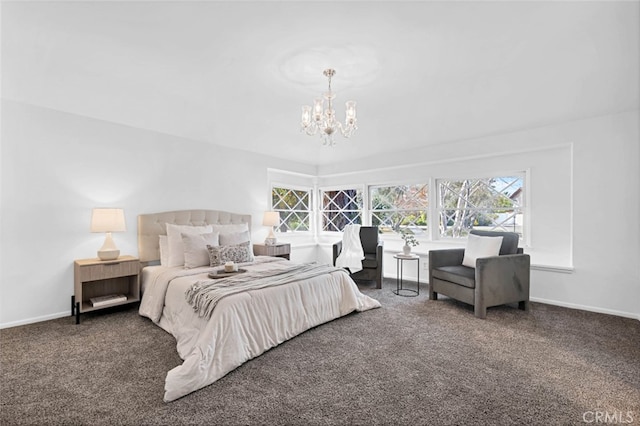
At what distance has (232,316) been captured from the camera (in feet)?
7.50

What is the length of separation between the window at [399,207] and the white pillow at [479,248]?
128 cm

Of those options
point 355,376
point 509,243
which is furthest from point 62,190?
point 509,243

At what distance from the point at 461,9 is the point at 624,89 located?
2.30m

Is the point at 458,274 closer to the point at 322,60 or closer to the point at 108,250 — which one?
the point at 322,60

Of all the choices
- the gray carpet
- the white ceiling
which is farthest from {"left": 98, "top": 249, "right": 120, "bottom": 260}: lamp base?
the white ceiling

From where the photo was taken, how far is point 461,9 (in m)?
2.20

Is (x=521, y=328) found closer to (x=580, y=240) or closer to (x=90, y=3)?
(x=580, y=240)

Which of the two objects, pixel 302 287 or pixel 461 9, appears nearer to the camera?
pixel 461 9

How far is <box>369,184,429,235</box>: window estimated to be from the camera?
522cm

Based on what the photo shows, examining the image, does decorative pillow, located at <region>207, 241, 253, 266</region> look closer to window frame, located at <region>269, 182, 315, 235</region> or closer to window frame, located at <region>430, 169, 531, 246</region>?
window frame, located at <region>269, 182, 315, 235</region>

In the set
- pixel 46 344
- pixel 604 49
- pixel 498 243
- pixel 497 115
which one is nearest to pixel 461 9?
pixel 604 49

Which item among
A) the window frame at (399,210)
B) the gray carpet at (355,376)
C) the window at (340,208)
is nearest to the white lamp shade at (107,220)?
the gray carpet at (355,376)

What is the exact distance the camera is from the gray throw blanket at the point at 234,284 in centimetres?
239

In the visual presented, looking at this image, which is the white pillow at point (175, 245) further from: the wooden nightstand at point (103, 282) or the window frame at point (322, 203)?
the window frame at point (322, 203)
